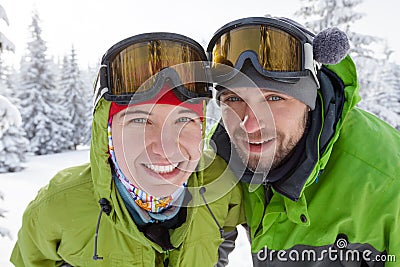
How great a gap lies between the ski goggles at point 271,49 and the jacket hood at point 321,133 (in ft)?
0.57

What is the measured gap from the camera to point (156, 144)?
8.11 feet

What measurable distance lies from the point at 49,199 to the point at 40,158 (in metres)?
29.4

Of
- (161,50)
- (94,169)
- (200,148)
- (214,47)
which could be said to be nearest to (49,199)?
(94,169)

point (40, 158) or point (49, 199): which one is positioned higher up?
point (49, 199)

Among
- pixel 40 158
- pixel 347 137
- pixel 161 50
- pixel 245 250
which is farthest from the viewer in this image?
pixel 40 158

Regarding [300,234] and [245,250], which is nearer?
[300,234]

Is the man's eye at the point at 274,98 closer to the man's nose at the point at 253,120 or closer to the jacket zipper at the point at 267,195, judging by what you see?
the man's nose at the point at 253,120

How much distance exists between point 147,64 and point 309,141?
49.8 inches

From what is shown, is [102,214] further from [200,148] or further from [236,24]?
[236,24]

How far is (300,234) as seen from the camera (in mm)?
2766

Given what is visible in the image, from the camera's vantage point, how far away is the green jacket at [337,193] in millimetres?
2537

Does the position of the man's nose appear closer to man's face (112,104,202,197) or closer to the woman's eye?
man's face (112,104,202,197)

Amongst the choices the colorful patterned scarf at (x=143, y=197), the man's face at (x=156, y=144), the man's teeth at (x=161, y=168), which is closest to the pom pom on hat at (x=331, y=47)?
the man's face at (x=156, y=144)
